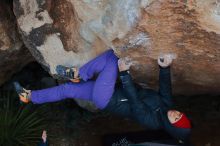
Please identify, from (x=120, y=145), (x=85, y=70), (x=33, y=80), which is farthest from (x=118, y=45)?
(x=33, y=80)

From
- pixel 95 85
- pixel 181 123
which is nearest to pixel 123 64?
pixel 95 85

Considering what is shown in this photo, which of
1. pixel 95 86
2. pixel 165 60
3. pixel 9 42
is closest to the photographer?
pixel 165 60

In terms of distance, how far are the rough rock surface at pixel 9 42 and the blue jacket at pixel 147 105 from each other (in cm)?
140

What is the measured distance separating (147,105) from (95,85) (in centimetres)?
49

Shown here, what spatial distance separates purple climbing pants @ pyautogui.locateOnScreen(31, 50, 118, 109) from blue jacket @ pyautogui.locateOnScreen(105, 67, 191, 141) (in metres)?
0.11

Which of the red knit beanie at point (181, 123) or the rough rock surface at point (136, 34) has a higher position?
the rough rock surface at point (136, 34)

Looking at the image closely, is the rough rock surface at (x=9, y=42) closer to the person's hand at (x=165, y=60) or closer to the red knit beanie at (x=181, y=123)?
the person's hand at (x=165, y=60)

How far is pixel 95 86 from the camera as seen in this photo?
3.80 meters

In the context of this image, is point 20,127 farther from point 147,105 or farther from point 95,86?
point 147,105

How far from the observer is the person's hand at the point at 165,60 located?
3.54 m

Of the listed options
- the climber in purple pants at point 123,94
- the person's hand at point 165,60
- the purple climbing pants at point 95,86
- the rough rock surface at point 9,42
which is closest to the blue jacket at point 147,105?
the climber in purple pants at point 123,94

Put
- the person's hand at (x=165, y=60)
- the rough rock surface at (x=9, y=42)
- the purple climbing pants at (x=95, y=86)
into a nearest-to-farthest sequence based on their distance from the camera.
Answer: the person's hand at (x=165, y=60)
the purple climbing pants at (x=95, y=86)
the rough rock surface at (x=9, y=42)

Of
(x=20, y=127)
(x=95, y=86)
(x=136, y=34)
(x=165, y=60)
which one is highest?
(x=136, y=34)

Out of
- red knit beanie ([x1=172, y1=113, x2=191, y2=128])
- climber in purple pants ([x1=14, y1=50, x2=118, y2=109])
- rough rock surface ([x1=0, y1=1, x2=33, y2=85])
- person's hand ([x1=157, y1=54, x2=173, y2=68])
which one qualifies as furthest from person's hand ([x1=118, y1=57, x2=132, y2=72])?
rough rock surface ([x1=0, y1=1, x2=33, y2=85])
